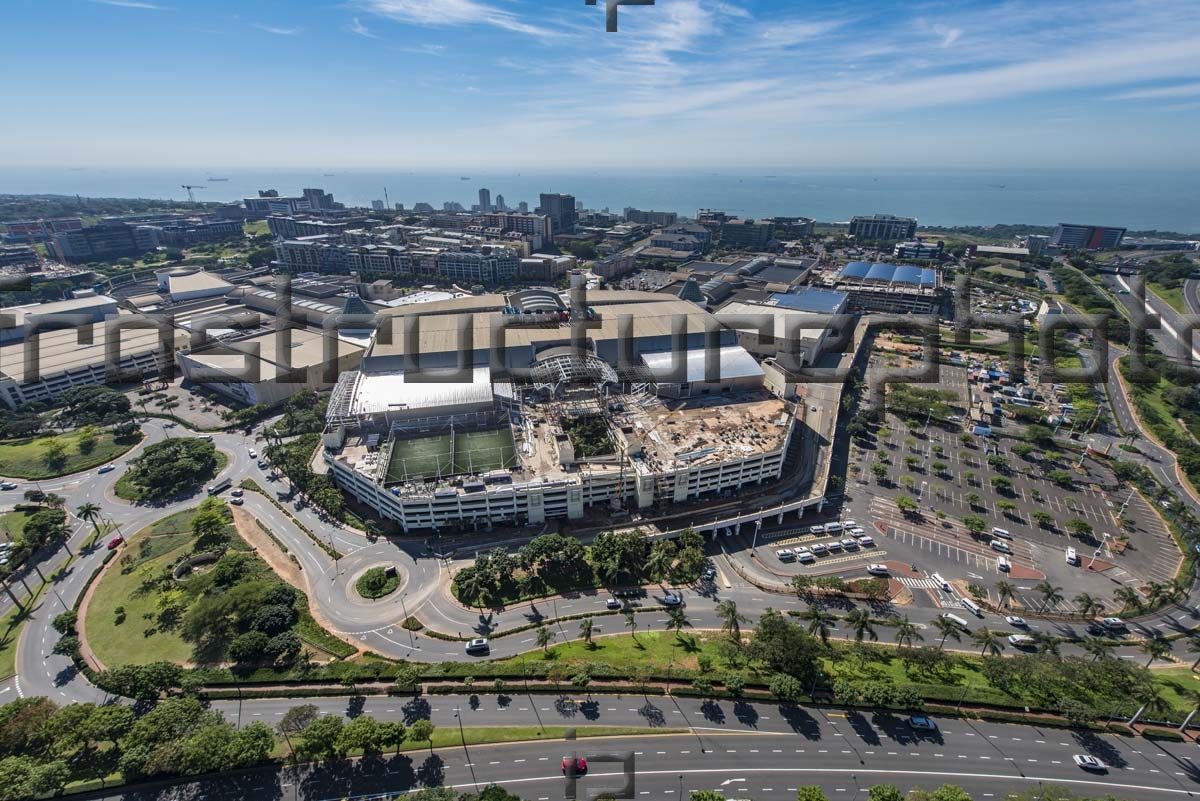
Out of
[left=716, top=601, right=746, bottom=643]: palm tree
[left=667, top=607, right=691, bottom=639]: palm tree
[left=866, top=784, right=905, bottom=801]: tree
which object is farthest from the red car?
[left=866, top=784, right=905, bottom=801]: tree

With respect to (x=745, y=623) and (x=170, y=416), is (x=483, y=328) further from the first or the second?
(x=745, y=623)

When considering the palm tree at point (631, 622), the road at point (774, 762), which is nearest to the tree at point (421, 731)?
the road at point (774, 762)

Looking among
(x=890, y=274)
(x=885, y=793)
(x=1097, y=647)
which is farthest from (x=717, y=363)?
(x=890, y=274)

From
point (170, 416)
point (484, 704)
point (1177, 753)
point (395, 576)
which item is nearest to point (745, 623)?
point (484, 704)

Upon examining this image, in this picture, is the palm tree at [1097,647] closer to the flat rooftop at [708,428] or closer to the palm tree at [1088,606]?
the palm tree at [1088,606]

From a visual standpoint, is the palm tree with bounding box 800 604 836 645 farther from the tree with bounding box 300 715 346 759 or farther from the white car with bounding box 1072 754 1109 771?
the tree with bounding box 300 715 346 759
